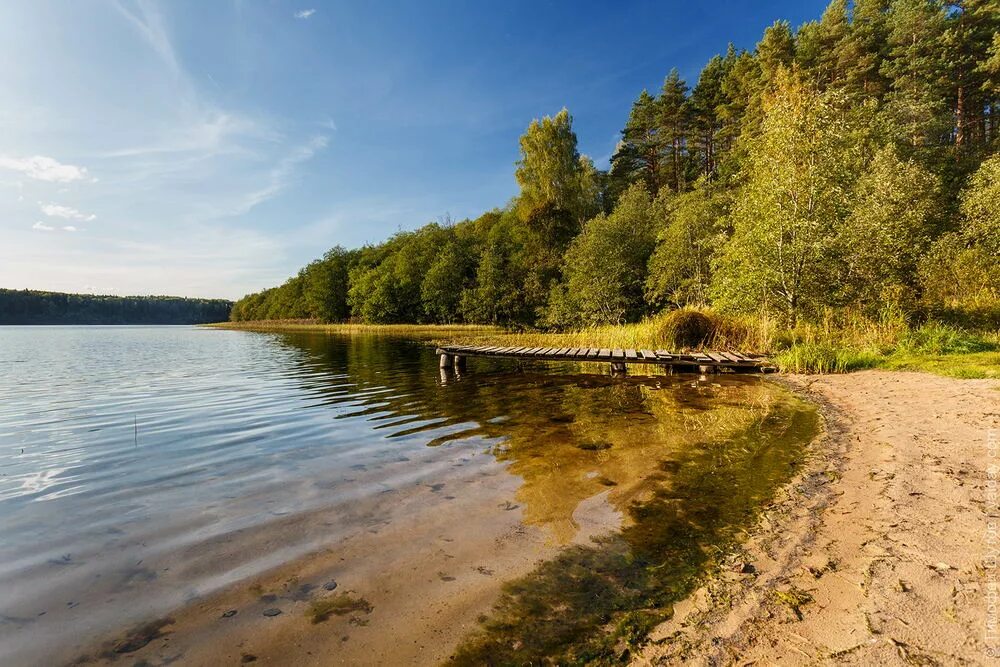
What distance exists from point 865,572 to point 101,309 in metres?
213

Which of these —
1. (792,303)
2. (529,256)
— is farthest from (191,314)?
(792,303)

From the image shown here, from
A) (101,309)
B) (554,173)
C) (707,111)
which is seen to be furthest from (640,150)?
(101,309)

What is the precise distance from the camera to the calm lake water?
356cm

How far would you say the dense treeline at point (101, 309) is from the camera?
142 metres

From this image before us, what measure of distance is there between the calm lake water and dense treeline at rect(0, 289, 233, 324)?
6895 inches

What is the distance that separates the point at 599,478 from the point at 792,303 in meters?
14.7

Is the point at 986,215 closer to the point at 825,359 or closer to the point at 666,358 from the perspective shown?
the point at 825,359

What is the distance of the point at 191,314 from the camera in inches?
6555

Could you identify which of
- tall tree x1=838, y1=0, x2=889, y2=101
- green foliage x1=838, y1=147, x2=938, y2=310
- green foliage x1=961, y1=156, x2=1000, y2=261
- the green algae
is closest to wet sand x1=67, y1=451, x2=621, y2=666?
the green algae

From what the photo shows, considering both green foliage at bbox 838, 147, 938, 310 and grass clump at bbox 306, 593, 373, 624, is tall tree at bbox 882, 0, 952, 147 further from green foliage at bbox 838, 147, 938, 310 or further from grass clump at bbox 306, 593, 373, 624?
grass clump at bbox 306, 593, 373, 624

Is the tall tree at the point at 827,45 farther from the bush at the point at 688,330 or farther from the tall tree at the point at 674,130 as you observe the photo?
the bush at the point at 688,330

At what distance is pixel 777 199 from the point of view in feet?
54.9

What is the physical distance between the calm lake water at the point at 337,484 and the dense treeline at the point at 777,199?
836 centimetres

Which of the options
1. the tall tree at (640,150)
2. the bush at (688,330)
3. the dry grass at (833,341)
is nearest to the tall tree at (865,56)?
the tall tree at (640,150)
